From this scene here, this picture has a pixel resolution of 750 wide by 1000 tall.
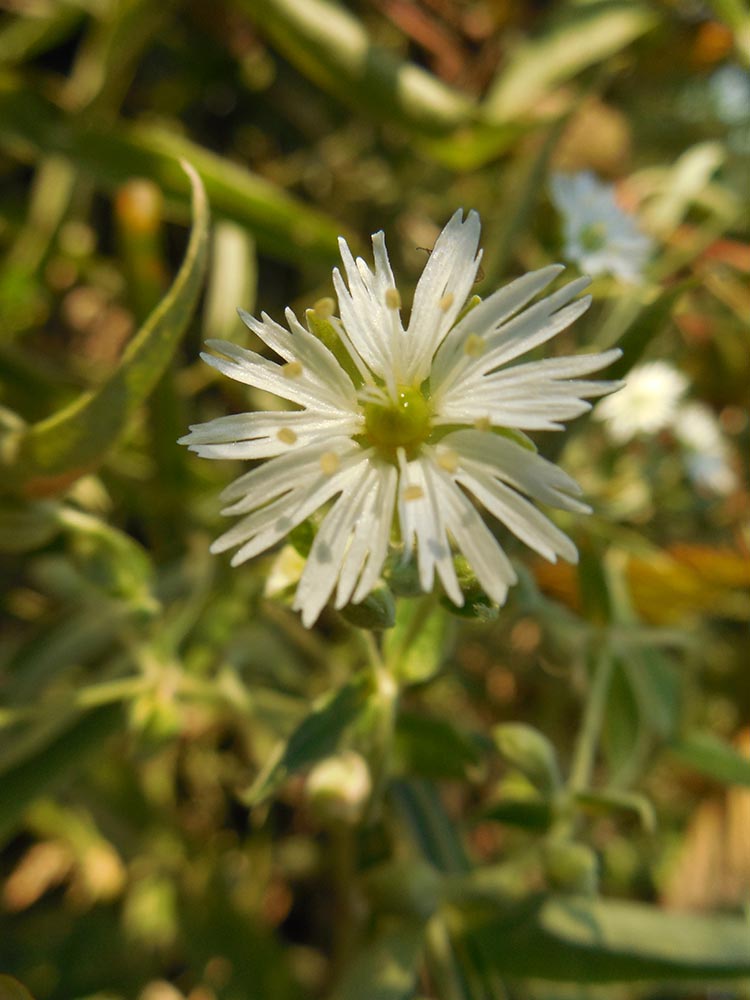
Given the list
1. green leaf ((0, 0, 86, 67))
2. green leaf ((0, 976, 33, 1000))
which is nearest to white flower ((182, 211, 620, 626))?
green leaf ((0, 976, 33, 1000))

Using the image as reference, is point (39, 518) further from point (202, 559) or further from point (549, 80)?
point (549, 80)

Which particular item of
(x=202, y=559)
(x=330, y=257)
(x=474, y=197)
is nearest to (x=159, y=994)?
(x=202, y=559)

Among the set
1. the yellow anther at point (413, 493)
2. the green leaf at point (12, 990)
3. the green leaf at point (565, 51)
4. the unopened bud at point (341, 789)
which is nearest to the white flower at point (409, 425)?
the yellow anther at point (413, 493)

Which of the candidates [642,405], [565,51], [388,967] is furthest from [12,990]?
[565,51]

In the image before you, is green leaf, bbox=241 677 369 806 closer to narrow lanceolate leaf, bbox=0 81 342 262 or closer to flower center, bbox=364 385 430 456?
flower center, bbox=364 385 430 456

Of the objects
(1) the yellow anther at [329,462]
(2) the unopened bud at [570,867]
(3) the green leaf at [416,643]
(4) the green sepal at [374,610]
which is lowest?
(2) the unopened bud at [570,867]

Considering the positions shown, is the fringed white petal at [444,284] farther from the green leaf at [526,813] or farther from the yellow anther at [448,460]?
the green leaf at [526,813]
